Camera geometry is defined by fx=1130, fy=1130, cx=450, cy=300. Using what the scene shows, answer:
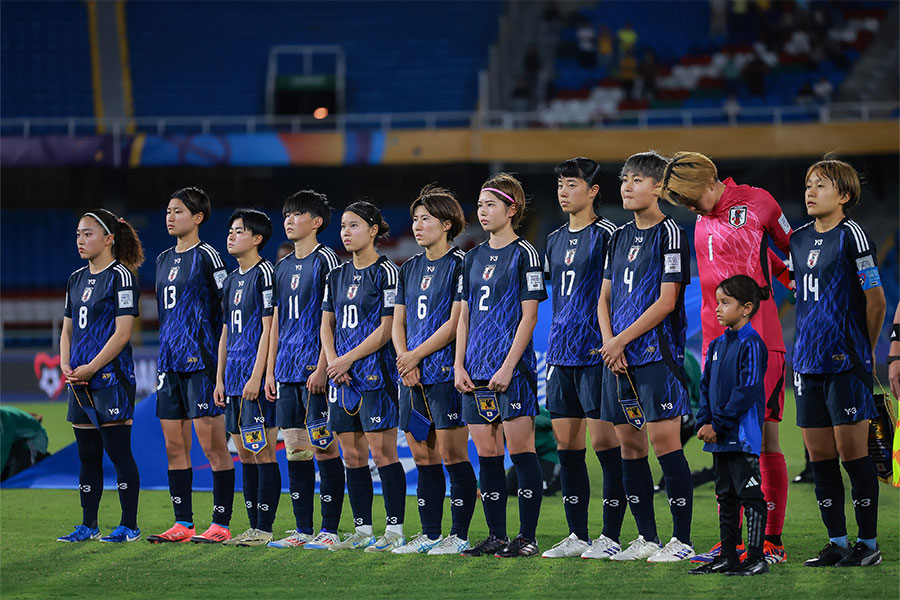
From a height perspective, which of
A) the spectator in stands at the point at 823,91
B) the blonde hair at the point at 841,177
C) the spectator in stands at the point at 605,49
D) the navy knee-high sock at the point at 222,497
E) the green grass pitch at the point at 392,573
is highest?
the spectator in stands at the point at 605,49

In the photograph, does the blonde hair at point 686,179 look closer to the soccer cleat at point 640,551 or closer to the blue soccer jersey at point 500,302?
the blue soccer jersey at point 500,302

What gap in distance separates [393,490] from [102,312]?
221 centimetres

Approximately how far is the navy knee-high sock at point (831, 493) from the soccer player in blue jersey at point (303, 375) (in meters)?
2.69

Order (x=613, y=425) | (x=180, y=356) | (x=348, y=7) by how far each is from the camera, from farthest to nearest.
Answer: (x=348, y=7) < (x=180, y=356) < (x=613, y=425)

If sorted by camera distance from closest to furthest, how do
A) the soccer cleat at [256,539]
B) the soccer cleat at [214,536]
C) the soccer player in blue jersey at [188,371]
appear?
the soccer cleat at [256,539], the soccer cleat at [214,536], the soccer player in blue jersey at [188,371]

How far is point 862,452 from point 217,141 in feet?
61.6

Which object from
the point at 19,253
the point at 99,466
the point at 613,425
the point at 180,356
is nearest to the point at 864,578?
the point at 613,425

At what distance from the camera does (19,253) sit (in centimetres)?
2453

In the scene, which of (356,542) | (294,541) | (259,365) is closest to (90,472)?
(259,365)

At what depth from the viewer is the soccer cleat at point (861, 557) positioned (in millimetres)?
5617

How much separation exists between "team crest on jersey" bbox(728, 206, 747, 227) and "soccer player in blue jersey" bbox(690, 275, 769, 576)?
1.42ft

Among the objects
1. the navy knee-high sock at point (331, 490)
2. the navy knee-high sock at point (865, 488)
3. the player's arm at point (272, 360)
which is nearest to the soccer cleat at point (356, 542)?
the navy knee-high sock at point (331, 490)

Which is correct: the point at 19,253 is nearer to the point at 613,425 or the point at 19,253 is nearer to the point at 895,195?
the point at 895,195

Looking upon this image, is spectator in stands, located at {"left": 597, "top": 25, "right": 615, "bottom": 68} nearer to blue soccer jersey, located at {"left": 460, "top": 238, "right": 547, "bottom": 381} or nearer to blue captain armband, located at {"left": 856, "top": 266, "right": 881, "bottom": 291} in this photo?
blue soccer jersey, located at {"left": 460, "top": 238, "right": 547, "bottom": 381}
